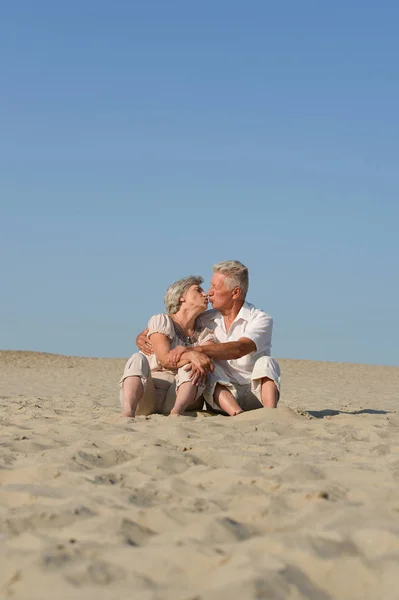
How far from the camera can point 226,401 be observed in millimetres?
6250

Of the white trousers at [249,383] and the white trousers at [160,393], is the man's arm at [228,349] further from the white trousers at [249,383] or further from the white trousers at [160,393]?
the white trousers at [160,393]

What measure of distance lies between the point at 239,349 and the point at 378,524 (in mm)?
3053

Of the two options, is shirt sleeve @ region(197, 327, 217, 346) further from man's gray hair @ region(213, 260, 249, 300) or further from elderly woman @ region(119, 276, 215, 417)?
man's gray hair @ region(213, 260, 249, 300)

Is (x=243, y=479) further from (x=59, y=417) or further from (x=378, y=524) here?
(x=59, y=417)

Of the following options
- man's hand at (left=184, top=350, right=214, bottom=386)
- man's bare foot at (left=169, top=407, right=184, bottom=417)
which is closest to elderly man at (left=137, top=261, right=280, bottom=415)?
man's hand at (left=184, top=350, right=214, bottom=386)

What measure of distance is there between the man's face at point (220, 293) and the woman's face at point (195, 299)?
0.35 ft

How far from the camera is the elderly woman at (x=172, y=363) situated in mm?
5945

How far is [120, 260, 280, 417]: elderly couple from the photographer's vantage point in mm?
5992

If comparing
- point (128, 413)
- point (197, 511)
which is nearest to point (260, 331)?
point (128, 413)

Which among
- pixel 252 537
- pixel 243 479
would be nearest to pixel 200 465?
pixel 243 479

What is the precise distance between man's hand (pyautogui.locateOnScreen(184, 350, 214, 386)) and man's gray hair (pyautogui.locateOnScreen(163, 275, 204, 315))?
0.53 m

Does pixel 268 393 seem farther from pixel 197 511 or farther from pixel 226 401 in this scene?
pixel 197 511

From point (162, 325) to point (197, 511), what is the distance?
2.93m

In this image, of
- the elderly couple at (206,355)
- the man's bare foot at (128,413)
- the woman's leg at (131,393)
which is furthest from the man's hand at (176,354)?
the man's bare foot at (128,413)
